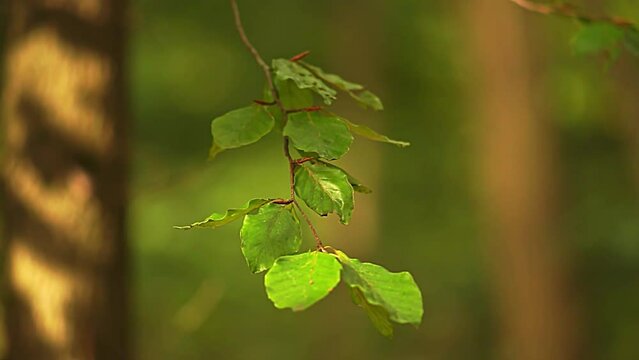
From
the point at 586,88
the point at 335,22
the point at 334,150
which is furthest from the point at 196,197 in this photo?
the point at 334,150

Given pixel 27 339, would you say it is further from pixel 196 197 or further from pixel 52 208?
pixel 196 197

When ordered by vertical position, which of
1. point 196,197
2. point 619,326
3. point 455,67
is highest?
point 455,67

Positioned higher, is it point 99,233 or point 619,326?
point 99,233

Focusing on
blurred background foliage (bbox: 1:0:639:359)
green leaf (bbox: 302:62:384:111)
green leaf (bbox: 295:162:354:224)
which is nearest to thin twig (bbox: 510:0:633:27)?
green leaf (bbox: 302:62:384:111)

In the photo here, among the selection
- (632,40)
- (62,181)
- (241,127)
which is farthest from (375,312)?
(62,181)

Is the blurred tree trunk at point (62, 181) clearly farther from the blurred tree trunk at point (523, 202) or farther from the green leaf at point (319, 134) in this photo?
the blurred tree trunk at point (523, 202)

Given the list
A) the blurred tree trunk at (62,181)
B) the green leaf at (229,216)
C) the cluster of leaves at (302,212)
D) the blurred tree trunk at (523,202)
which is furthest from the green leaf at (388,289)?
the blurred tree trunk at (523,202)
